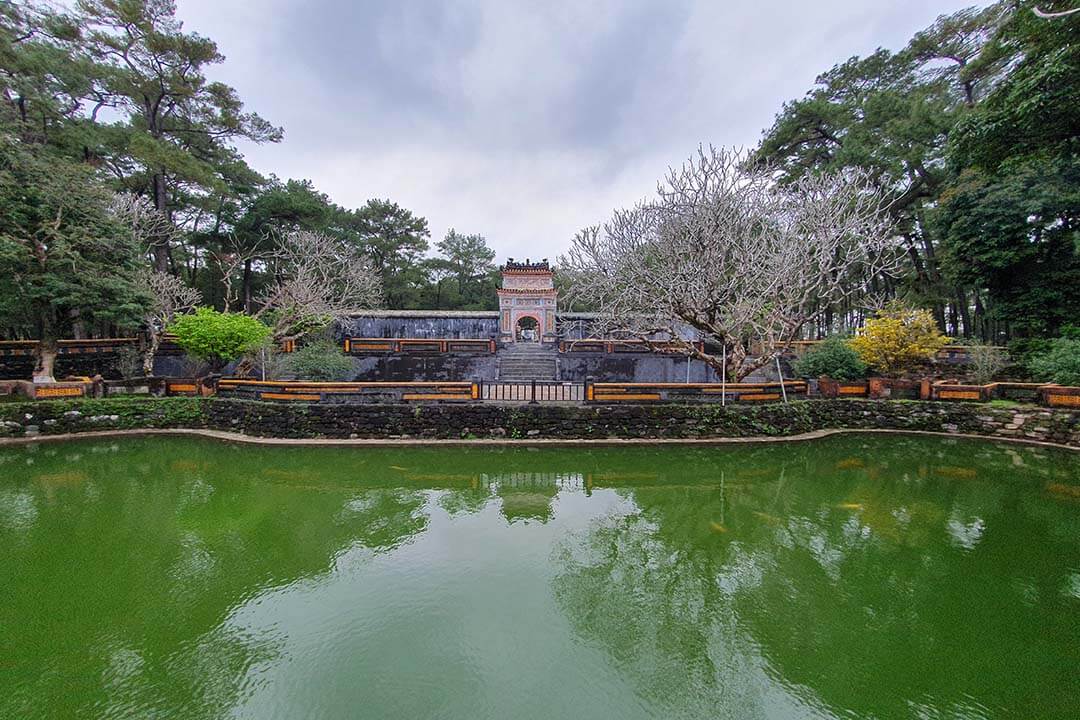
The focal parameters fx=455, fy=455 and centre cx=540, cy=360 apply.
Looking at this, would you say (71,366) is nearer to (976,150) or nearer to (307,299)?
(307,299)

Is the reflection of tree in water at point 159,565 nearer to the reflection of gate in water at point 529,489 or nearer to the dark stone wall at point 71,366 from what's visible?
the reflection of gate in water at point 529,489

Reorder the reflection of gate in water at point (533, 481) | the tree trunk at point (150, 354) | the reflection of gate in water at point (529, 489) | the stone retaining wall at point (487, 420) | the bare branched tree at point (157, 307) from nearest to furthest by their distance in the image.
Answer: the reflection of gate in water at point (529, 489), the reflection of gate in water at point (533, 481), the stone retaining wall at point (487, 420), the bare branched tree at point (157, 307), the tree trunk at point (150, 354)

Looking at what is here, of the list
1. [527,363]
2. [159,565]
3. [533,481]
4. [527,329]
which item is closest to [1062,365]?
[533,481]

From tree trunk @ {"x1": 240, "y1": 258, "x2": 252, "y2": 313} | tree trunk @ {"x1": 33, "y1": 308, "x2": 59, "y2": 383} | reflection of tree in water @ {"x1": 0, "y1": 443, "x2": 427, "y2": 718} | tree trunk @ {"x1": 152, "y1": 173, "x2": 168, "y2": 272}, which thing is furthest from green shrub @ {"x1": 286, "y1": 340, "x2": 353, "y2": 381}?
tree trunk @ {"x1": 240, "y1": 258, "x2": 252, "y2": 313}

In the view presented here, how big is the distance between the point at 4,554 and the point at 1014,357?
850 inches

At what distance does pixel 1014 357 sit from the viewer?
13633 mm

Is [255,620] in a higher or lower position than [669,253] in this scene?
lower

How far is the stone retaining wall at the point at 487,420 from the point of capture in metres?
9.01

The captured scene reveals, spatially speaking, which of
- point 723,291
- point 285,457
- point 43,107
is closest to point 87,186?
point 43,107

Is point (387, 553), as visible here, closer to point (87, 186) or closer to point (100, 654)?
point (100, 654)

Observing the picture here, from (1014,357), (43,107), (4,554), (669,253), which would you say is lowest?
(4,554)

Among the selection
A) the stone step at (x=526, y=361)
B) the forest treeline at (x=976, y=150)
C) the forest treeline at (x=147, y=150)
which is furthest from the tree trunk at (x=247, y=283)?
the forest treeline at (x=976, y=150)

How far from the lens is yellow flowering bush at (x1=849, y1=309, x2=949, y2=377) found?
11039 millimetres

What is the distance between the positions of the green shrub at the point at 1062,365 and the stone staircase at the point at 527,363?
12.3 meters
